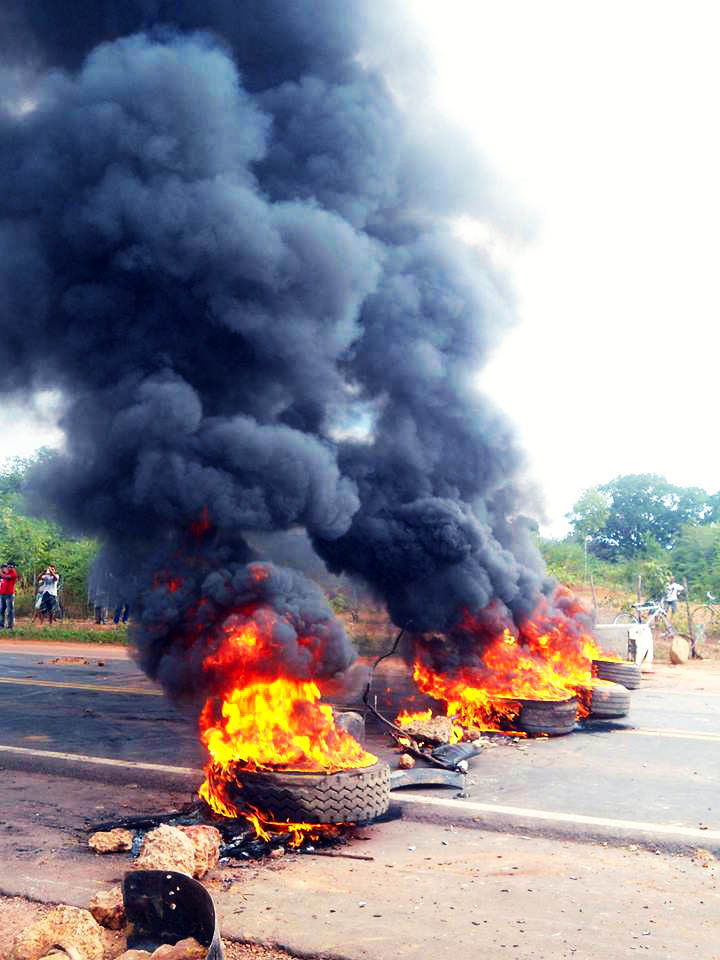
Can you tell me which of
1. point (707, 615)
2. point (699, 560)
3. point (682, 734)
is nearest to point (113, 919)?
point (682, 734)

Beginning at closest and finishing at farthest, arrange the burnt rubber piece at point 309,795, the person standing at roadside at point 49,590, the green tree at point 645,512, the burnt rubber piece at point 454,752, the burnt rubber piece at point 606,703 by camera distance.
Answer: the burnt rubber piece at point 309,795, the burnt rubber piece at point 454,752, the burnt rubber piece at point 606,703, the person standing at roadside at point 49,590, the green tree at point 645,512

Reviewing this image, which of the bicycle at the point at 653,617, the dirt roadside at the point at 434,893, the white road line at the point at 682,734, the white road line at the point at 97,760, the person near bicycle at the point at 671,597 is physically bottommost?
the dirt roadside at the point at 434,893

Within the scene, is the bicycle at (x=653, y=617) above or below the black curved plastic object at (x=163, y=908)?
above

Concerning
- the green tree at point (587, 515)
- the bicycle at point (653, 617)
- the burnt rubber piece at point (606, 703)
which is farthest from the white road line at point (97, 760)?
the green tree at point (587, 515)

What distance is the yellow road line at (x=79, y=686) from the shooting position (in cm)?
1207

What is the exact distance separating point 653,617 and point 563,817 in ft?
51.0

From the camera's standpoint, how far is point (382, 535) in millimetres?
10258

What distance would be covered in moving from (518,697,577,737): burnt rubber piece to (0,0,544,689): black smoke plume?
5.73 feet

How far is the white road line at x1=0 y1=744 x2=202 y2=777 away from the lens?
7.15m

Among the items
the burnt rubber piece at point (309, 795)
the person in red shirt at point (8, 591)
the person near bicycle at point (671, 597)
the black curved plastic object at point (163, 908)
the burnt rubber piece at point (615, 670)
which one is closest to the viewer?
the black curved plastic object at point (163, 908)

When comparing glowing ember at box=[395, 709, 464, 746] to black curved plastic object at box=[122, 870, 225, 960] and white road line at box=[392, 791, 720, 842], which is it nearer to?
white road line at box=[392, 791, 720, 842]

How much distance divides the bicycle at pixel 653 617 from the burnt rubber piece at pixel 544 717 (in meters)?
11.0

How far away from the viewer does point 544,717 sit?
888 cm

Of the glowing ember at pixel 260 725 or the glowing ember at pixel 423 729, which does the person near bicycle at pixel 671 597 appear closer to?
the glowing ember at pixel 423 729
